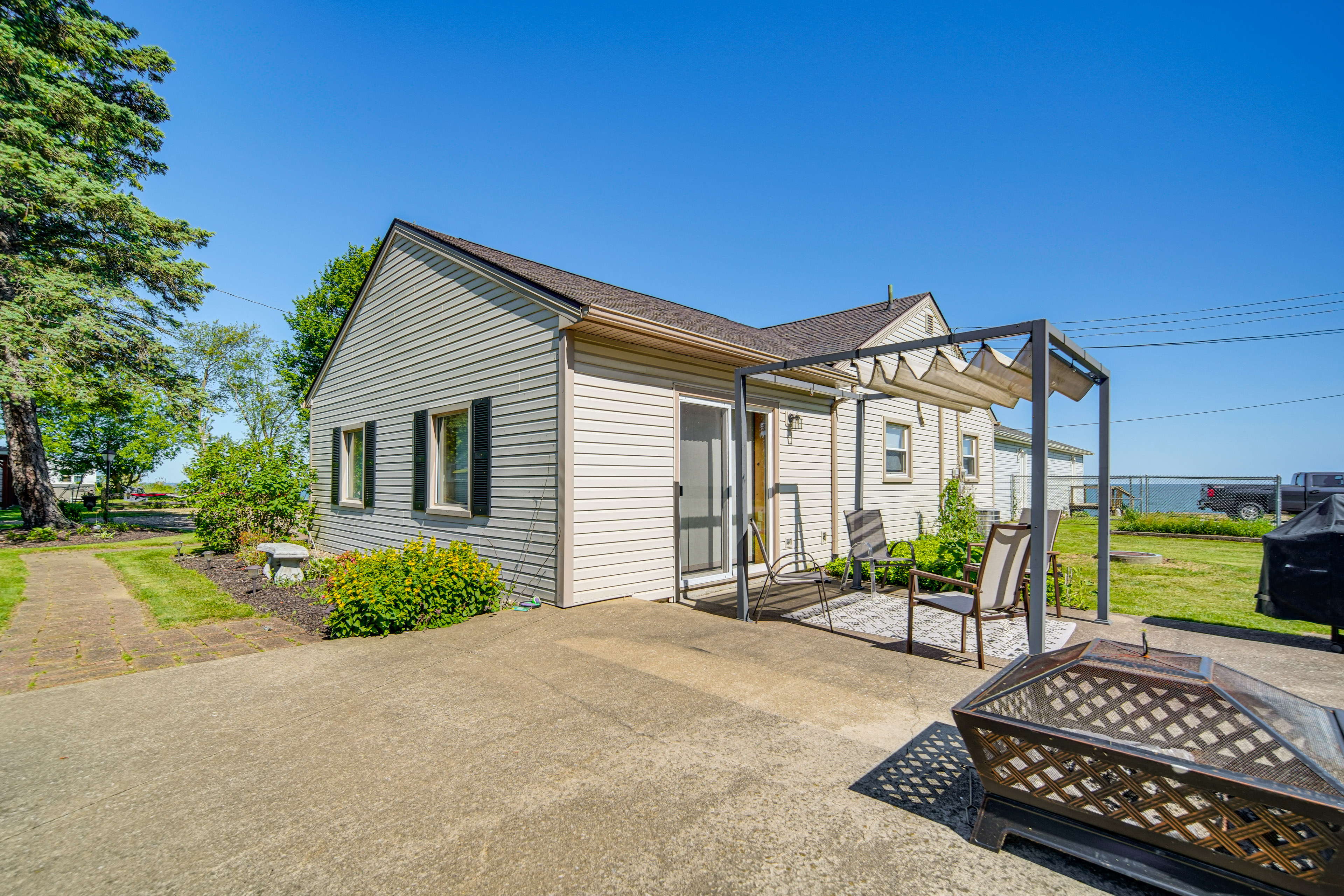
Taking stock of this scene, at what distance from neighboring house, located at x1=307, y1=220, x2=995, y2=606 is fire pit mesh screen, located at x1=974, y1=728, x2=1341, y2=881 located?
14.5 ft

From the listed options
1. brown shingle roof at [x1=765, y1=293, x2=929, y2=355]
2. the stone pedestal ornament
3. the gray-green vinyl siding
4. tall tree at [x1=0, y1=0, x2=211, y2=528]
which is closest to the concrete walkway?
the stone pedestal ornament

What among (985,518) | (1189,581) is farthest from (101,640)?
(985,518)

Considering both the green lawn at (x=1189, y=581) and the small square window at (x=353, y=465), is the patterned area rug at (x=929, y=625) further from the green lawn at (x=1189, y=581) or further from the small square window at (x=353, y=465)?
the small square window at (x=353, y=465)

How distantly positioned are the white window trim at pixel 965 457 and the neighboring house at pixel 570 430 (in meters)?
2.83

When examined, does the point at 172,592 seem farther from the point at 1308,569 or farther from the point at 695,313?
the point at 1308,569

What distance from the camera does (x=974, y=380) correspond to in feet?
17.8

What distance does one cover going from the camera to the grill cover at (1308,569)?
4395 millimetres

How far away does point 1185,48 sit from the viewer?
9.64m

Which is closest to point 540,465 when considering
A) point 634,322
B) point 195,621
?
point 634,322

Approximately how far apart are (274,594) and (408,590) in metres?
3.23

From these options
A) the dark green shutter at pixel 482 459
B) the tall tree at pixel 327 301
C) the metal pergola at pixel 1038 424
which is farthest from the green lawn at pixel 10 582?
the tall tree at pixel 327 301

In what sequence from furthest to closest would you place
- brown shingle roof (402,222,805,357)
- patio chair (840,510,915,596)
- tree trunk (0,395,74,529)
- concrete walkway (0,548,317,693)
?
tree trunk (0,395,74,529)
patio chair (840,510,915,596)
brown shingle roof (402,222,805,357)
concrete walkway (0,548,317,693)

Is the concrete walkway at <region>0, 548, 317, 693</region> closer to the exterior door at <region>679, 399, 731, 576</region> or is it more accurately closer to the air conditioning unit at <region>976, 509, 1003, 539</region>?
the exterior door at <region>679, 399, 731, 576</region>

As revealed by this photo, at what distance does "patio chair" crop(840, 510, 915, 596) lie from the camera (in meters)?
6.68
